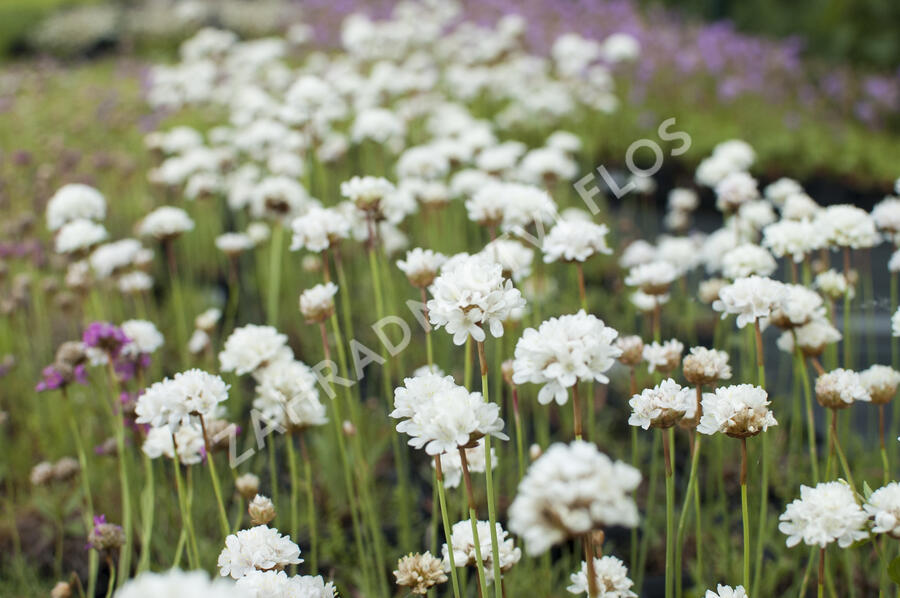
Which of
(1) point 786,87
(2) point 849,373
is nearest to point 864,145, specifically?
(1) point 786,87

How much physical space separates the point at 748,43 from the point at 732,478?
6.09m

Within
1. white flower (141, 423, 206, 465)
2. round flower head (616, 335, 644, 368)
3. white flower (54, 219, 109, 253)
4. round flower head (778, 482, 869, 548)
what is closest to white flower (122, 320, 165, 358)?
white flower (141, 423, 206, 465)

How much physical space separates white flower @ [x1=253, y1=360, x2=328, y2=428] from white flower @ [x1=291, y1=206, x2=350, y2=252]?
30 centimetres

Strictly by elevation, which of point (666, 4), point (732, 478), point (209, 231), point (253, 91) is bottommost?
point (732, 478)

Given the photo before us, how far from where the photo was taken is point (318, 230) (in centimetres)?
184

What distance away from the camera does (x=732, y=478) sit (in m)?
2.51

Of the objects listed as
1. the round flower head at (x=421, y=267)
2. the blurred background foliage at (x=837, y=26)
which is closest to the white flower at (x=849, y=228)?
the round flower head at (x=421, y=267)

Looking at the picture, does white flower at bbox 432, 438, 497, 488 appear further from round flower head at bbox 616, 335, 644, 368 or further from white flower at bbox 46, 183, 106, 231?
white flower at bbox 46, 183, 106, 231

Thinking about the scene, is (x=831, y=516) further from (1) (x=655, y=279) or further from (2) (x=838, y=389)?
(1) (x=655, y=279)

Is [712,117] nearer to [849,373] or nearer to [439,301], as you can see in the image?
[849,373]

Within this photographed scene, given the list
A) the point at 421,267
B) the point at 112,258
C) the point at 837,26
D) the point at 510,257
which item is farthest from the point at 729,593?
the point at 837,26

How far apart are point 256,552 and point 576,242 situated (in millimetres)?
858

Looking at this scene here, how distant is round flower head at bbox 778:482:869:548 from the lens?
115 centimetres

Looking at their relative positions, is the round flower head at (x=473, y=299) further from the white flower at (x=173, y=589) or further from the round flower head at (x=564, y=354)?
the white flower at (x=173, y=589)
